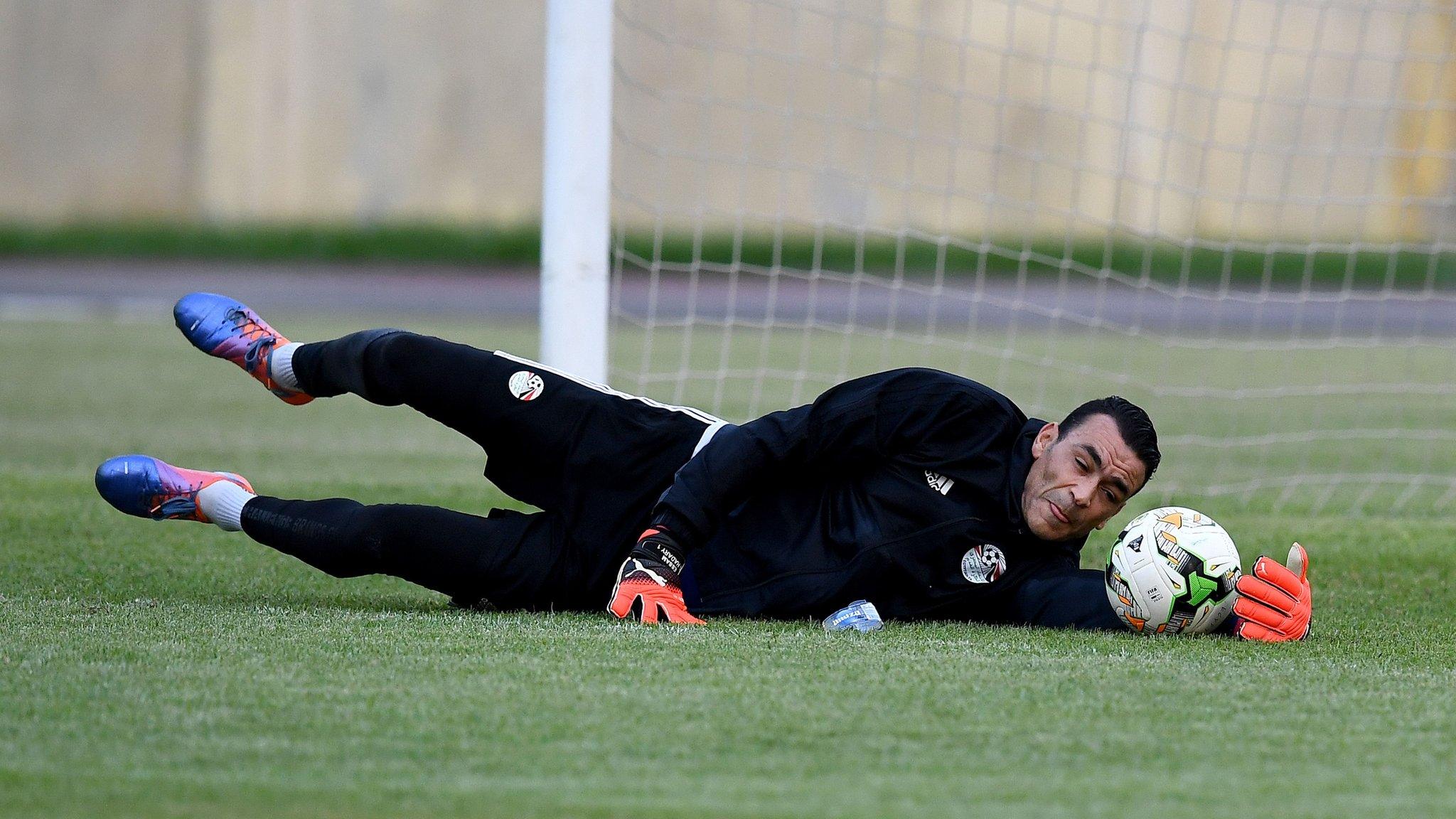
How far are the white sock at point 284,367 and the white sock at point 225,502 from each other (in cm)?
31

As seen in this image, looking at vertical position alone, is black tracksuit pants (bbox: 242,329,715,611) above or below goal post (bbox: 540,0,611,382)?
below

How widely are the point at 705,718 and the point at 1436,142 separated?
24.4 feet

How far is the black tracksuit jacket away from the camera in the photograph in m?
3.48

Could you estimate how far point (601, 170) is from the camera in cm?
481

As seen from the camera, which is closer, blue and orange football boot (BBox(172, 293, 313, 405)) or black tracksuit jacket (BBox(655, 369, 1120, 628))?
black tracksuit jacket (BBox(655, 369, 1120, 628))

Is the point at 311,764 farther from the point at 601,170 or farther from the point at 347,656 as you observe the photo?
the point at 601,170

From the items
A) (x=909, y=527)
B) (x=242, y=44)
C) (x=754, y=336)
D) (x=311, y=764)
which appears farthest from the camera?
(x=242, y=44)

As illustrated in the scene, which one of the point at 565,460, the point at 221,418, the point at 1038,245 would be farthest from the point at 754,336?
the point at 565,460

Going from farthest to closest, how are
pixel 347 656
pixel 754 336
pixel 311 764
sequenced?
pixel 754 336, pixel 347 656, pixel 311 764

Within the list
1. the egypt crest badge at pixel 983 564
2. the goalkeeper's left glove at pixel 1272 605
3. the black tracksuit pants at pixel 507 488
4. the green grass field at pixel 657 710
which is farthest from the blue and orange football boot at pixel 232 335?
the goalkeeper's left glove at pixel 1272 605

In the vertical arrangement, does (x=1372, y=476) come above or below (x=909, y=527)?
below

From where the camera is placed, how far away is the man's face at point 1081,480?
3.35 metres

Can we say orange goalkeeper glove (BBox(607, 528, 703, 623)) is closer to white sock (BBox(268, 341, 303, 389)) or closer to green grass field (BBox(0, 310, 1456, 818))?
green grass field (BBox(0, 310, 1456, 818))

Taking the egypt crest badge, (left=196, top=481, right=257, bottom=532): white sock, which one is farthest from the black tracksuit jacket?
(left=196, top=481, right=257, bottom=532): white sock
